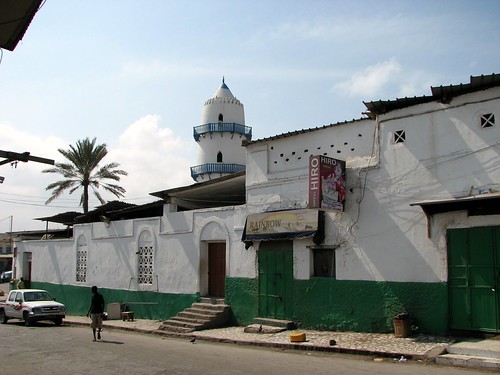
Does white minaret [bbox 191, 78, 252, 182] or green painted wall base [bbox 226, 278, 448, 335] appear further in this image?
white minaret [bbox 191, 78, 252, 182]

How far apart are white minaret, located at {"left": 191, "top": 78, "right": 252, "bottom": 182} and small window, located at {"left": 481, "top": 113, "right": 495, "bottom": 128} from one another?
91.4ft

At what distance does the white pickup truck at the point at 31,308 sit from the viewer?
20.6 m

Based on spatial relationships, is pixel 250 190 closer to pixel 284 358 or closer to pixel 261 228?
pixel 261 228

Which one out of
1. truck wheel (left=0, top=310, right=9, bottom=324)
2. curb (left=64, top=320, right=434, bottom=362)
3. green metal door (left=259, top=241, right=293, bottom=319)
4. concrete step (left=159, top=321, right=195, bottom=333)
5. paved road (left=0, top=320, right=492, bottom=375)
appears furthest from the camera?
truck wheel (left=0, top=310, right=9, bottom=324)

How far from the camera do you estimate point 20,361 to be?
38.8 ft

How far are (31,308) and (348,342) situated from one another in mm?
13395

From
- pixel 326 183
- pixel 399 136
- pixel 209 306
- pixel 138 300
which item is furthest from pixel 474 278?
pixel 138 300

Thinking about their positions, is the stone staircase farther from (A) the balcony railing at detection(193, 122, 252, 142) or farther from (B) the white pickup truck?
(A) the balcony railing at detection(193, 122, 252, 142)

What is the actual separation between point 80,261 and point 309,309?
15255 mm

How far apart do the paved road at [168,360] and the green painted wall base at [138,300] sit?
14.8ft

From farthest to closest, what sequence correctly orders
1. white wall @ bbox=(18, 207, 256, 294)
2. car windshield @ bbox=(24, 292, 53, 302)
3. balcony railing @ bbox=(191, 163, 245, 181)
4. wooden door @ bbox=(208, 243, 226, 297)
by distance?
balcony railing @ bbox=(191, 163, 245, 181) < car windshield @ bbox=(24, 292, 53, 302) < wooden door @ bbox=(208, 243, 226, 297) < white wall @ bbox=(18, 207, 256, 294)

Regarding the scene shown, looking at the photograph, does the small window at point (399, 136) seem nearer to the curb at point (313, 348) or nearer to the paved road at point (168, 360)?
the curb at point (313, 348)

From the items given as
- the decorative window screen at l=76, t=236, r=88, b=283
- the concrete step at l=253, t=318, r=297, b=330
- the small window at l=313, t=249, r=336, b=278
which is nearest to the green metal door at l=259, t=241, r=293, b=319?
the concrete step at l=253, t=318, r=297, b=330

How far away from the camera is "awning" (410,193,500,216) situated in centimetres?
1197
